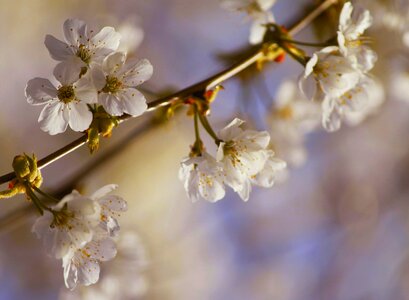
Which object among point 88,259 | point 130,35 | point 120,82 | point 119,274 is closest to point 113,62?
point 120,82

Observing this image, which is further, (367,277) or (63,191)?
(367,277)

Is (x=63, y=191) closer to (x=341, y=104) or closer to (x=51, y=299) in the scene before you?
(x=341, y=104)

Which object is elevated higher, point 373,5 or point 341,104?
point 373,5

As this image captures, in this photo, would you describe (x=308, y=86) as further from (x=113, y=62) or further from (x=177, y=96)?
(x=113, y=62)

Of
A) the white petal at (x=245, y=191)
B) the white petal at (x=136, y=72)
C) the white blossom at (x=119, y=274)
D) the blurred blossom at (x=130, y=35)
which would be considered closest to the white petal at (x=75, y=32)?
the white petal at (x=136, y=72)

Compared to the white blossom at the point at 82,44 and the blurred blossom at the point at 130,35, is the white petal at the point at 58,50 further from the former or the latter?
the blurred blossom at the point at 130,35

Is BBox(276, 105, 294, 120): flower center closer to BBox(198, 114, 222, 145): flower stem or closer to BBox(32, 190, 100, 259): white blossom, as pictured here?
BBox(198, 114, 222, 145): flower stem

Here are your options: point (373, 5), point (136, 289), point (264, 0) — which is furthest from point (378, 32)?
point (136, 289)
